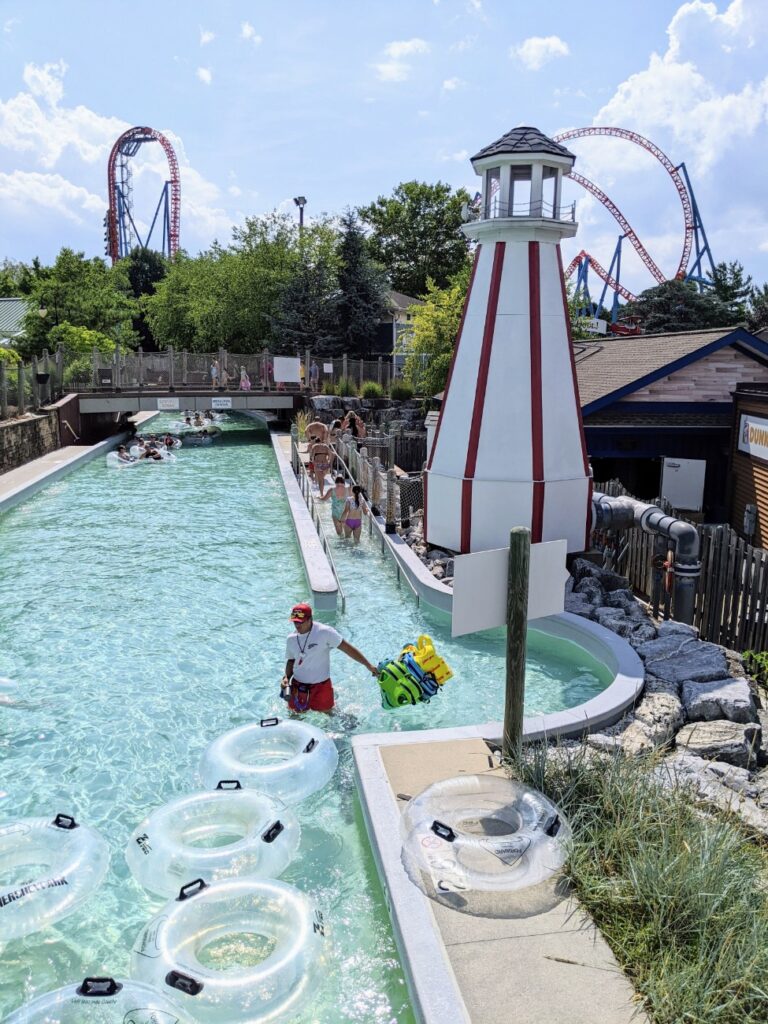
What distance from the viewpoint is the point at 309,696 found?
7410 mm

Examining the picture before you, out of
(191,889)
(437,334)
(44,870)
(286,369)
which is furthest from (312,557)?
(286,369)

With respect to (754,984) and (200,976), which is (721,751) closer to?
(754,984)

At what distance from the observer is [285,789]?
20.3ft

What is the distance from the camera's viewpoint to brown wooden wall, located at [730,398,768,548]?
14625 millimetres

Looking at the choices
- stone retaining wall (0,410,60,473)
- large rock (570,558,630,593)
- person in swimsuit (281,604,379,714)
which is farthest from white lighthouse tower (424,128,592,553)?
stone retaining wall (0,410,60,473)

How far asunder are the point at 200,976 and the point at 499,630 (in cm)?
676

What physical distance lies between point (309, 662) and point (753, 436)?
1118 centimetres

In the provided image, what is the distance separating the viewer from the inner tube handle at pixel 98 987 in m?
3.88

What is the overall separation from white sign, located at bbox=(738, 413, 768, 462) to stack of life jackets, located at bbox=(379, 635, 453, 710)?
9614 mm

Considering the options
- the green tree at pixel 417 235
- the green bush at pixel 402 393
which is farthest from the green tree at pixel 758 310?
the green bush at pixel 402 393

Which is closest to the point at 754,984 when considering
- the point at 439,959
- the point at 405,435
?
the point at 439,959

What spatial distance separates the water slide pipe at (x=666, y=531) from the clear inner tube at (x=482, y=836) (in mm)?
5236

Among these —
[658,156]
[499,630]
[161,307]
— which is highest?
A: [658,156]

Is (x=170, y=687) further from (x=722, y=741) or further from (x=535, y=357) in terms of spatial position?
(x=535, y=357)
